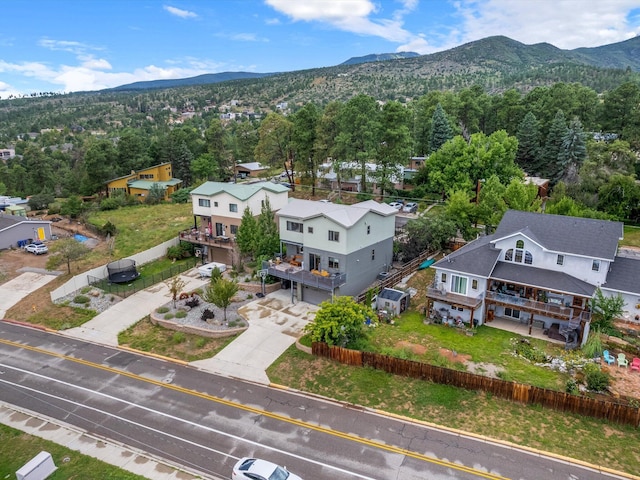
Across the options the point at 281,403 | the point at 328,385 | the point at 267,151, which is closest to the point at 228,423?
the point at 281,403

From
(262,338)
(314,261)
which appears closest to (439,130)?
(314,261)

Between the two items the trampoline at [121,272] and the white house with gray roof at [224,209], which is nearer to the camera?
the trampoline at [121,272]

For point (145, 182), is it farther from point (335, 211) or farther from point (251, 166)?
point (335, 211)

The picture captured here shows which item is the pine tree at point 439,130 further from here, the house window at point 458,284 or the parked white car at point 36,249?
the parked white car at point 36,249

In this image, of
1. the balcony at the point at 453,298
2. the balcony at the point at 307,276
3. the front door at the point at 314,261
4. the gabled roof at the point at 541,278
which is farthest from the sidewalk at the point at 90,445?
the gabled roof at the point at 541,278

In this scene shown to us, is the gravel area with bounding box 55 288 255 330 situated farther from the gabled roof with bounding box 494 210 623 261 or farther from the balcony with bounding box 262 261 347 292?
the gabled roof with bounding box 494 210 623 261

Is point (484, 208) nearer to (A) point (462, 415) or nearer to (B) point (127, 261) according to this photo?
(A) point (462, 415)

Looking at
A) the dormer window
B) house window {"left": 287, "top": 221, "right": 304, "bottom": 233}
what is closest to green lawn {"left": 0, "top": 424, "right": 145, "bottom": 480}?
house window {"left": 287, "top": 221, "right": 304, "bottom": 233}
